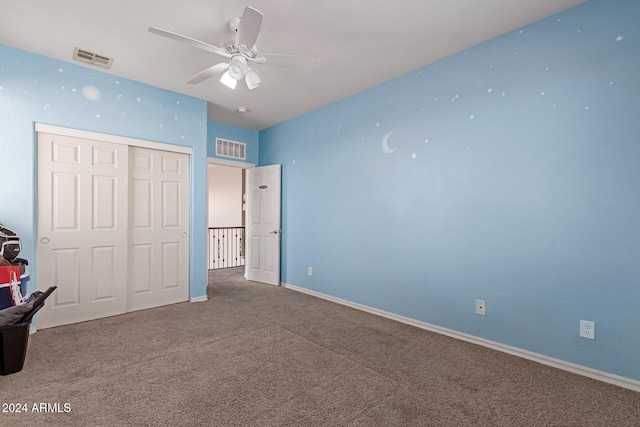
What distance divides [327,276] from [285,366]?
203 centimetres

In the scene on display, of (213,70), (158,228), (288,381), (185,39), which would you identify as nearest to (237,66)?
(213,70)

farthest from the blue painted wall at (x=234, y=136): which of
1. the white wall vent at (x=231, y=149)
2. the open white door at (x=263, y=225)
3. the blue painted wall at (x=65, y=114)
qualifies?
the blue painted wall at (x=65, y=114)

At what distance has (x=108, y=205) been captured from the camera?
3508 mm

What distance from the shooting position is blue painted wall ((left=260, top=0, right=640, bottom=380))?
7.11 ft

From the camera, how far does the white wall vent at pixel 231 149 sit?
5171 millimetres

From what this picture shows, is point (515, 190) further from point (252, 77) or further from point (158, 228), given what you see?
point (158, 228)

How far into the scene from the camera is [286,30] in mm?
2594

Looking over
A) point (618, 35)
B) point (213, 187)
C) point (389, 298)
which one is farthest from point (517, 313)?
point (213, 187)

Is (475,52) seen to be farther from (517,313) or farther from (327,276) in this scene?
(327,276)

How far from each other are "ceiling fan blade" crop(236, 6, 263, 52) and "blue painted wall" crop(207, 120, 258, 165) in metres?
2.87

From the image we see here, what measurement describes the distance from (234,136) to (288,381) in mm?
4244

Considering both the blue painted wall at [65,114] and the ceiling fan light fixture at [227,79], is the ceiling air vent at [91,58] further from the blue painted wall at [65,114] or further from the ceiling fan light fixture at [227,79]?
the ceiling fan light fixture at [227,79]

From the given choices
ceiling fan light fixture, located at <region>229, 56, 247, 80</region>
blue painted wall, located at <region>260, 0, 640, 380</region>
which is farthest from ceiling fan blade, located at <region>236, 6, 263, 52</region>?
blue painted wall, located at <region>260, 0, 640, 380</region>

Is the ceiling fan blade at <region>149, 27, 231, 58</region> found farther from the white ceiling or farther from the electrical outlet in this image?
the electrical outlet
